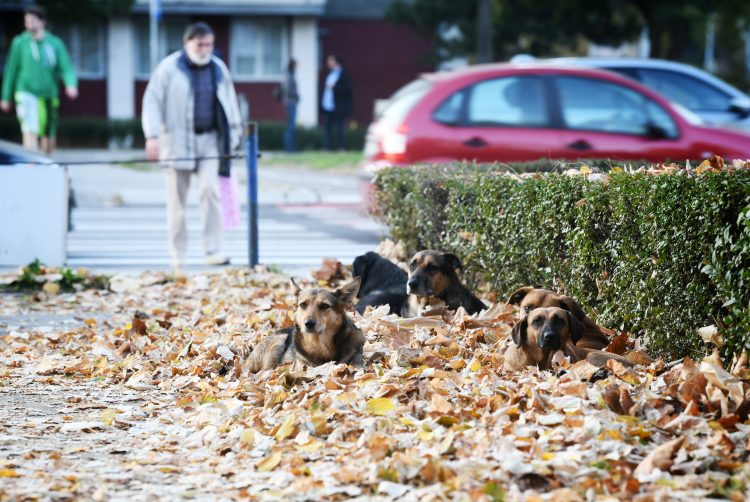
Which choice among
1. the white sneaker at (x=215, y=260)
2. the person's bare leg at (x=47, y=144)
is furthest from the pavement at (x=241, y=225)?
the person's bare leg at (x=47, y=144)

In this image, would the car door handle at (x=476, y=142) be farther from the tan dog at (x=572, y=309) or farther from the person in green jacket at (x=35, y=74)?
the person in green jacket at (x=35, y=74)

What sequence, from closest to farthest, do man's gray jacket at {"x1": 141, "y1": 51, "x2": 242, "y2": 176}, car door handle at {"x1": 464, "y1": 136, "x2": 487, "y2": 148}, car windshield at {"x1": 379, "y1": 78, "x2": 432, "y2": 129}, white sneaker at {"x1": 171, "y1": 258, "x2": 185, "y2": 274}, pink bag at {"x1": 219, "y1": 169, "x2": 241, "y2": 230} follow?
man's gray jacket at {"x1": 141, "y1": 51, "x2": 242, "y2": 176} → white sneaker at {"x1": 171, "y1": 258, "x2": 185, "y2": 274} → pink bag at {"x1": 219, "y1": 169, "x2": 241, "y2": 230} → car door handle at {"x1": 464, "y1": 136, "x2": 487, "y2": 148} → car windshield at {"x1": 379, "y1": 78, "x2": 432, "y2": 129}

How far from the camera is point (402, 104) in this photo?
13.7 meters

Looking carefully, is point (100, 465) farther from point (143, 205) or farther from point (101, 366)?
point (143, 205)

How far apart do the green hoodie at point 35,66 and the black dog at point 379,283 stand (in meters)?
10.3

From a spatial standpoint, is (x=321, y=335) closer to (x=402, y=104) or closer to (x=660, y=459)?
(x=660, y=459)

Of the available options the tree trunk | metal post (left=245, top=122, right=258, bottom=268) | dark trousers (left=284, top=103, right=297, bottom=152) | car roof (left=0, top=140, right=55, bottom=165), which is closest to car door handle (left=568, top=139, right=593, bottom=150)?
metal post (left=245, top=122, right=258, bottom=268)

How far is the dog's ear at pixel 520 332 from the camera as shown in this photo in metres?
6.87

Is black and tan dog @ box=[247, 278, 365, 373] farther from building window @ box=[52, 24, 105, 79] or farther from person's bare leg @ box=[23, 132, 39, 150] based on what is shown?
building window @ box=[52, 24, 105, 79]

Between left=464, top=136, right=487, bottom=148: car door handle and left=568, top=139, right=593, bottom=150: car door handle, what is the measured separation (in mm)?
895

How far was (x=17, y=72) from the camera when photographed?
18906 millimetres

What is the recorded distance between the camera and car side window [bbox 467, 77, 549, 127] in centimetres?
1320

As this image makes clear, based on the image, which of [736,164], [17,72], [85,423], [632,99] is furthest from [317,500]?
[17,72]

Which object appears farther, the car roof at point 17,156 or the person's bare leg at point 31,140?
the person's bare leg at point 31,140
